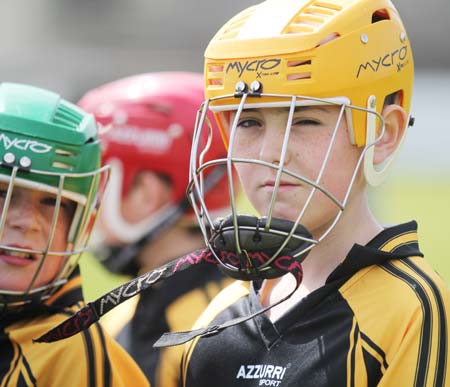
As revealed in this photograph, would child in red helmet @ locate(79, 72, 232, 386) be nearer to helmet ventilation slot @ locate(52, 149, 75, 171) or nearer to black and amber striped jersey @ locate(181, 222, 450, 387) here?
helmet ventilation slot @ locate(52, 149, 75, 171)

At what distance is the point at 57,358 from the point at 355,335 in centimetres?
78

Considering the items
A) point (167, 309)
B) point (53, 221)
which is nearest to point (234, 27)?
point (53, 221)

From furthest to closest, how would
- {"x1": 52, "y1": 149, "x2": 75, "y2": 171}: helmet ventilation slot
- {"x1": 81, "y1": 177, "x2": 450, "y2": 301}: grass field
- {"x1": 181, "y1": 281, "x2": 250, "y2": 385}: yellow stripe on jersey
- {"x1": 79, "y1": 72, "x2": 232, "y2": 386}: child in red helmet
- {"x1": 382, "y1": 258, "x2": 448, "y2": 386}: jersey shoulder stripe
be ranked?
{"x1": 81, "y1": 177, "x2": 450, "y2": 301}: grass field → {"x1": 79, "y1": 72, "x2": 232, "y2": 386}: child in red helmet → {"x1": 52, "y1": 149, "x2": 75, "y2": 171}: helmet ventilation slot → {"x1": 181, "y1": 281, "x2": 250, "y2": 385}: yellow stripe on jersey → {"x1": 382, "y1": 258, "x2": 448, "y2": 386}: jersey shoulder stripe

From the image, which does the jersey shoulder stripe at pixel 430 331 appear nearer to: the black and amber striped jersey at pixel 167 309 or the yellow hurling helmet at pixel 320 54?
the yellow hurling helmet at pixel 320 54

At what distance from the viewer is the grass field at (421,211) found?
24.0ft

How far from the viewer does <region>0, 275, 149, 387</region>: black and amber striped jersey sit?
2369 mm

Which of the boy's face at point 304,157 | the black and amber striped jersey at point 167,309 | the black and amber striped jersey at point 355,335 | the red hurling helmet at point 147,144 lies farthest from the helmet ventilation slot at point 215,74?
the red hurling helmet at point 147,144

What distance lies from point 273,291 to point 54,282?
22.6 inches

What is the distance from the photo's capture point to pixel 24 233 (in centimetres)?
241

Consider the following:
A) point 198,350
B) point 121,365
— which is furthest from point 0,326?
point 198,350

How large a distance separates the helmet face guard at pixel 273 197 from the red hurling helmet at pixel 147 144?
1.58m

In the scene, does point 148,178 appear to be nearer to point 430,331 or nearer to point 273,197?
point 273,197

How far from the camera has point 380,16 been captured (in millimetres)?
2182

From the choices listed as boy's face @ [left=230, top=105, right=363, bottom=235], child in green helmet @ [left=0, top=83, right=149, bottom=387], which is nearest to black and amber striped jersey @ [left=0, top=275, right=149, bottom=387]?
child in green helmet @ [left=0, top=83, right=149, bottom=387]
